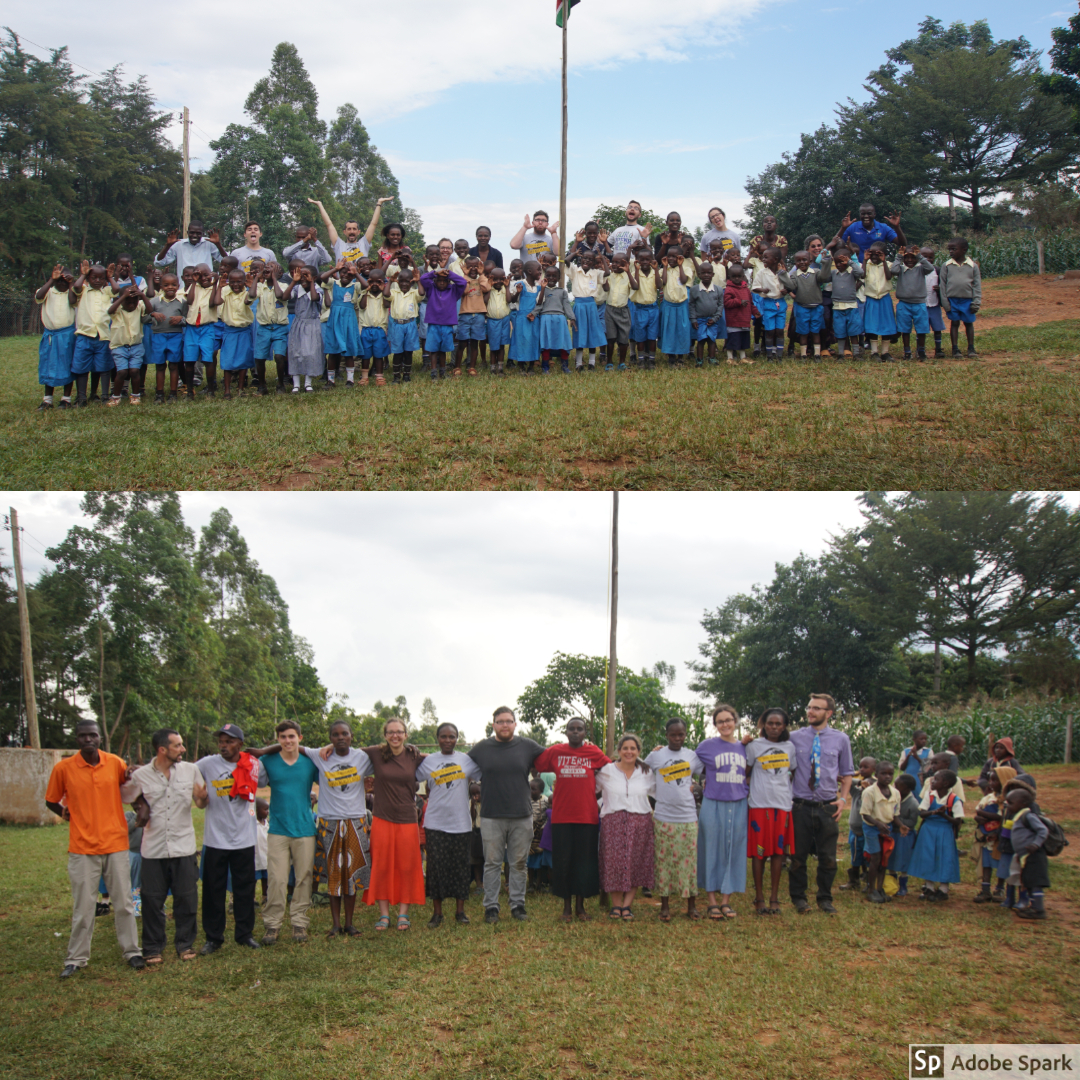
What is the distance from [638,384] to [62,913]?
8.97 meters

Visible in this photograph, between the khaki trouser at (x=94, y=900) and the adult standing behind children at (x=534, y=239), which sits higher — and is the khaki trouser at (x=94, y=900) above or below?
below

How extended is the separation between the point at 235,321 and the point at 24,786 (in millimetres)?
11108

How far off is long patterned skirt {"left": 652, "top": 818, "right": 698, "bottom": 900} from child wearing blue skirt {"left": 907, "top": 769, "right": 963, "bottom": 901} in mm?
2399

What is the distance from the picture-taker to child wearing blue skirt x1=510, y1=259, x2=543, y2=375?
46.9 feet

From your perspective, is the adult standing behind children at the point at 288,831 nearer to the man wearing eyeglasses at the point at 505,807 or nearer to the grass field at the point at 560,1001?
the grass field at the point at 560,1001

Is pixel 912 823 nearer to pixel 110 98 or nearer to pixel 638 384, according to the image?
pixel 638 384

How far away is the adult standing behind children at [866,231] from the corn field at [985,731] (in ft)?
33.7

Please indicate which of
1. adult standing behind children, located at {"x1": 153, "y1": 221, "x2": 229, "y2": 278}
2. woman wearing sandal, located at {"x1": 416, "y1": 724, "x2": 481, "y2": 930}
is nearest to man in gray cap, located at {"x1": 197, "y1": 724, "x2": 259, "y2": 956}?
woman wearing sandal, located at {"x1": 416, "y1": 724, "x2": 481, "y2": 930}

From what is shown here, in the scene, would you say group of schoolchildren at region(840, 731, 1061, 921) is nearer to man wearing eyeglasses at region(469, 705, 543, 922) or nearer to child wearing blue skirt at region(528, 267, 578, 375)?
man wearing eyeglasses at region(469, 705, 543, 922)

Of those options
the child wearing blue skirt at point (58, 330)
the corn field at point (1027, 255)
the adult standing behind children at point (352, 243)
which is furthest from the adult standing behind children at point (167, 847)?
the corn field at point (1027, 255)

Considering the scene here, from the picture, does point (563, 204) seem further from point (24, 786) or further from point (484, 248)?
point (24, 786)

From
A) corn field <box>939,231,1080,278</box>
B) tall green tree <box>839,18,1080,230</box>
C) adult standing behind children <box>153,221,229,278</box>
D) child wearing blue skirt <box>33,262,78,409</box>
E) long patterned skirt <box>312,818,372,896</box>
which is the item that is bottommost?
long patterned skirt <box>312,818,372,896</box>

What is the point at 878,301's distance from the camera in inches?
552

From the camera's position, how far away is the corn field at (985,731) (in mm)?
20438
